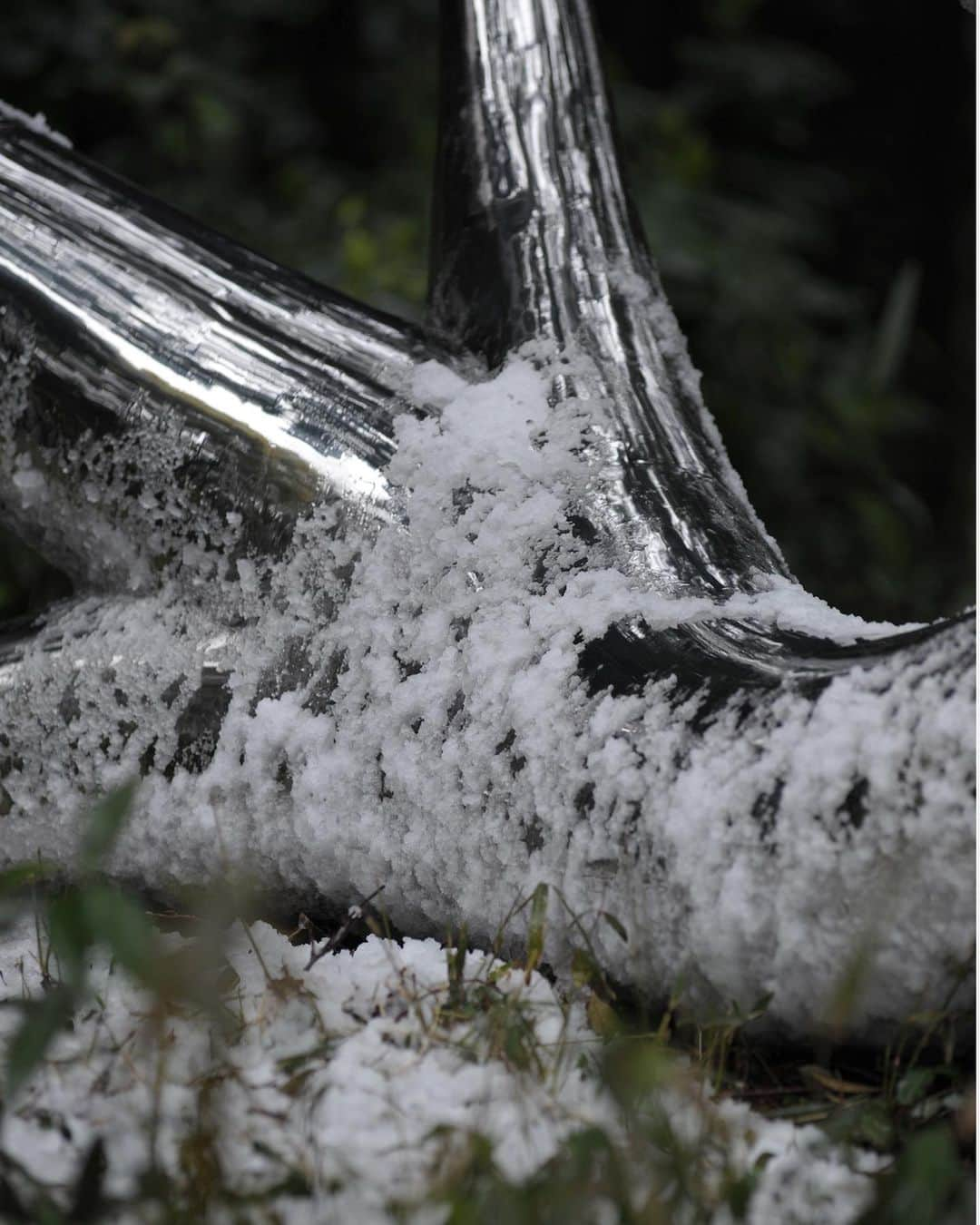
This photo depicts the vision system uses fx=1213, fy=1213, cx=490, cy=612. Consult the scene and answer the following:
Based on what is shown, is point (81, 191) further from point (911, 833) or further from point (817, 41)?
point (817, 41)

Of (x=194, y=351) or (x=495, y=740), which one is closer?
(x=495, y=740)

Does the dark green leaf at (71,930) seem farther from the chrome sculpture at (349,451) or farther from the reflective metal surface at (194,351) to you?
the reflective metal surface at (194,351)

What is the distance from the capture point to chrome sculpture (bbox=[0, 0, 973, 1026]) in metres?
1.02

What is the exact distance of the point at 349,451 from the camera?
1.26 metres

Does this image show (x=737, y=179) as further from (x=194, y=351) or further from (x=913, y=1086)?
(x=913, y=1086)

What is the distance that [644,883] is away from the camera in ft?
3.07

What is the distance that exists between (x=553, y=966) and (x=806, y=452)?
348 cm

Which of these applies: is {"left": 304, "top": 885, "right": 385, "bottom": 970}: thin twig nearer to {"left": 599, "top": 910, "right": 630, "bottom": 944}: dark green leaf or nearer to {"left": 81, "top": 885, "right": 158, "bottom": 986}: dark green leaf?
{"left": 599, "top": 910, "right": 630, "bottom": 944}: dark green leaf

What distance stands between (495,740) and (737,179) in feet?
13.9

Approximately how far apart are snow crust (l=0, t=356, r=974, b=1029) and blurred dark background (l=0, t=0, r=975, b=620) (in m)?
0.98

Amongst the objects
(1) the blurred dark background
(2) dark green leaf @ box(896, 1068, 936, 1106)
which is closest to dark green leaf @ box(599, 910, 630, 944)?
(2) dark green leaf @ box(896, 1068, 936, 1106)

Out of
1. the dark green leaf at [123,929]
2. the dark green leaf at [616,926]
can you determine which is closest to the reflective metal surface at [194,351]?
the dark green leaf at [616,926]

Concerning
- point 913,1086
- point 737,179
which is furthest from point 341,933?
point 737,179

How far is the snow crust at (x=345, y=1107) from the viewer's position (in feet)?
2.41
